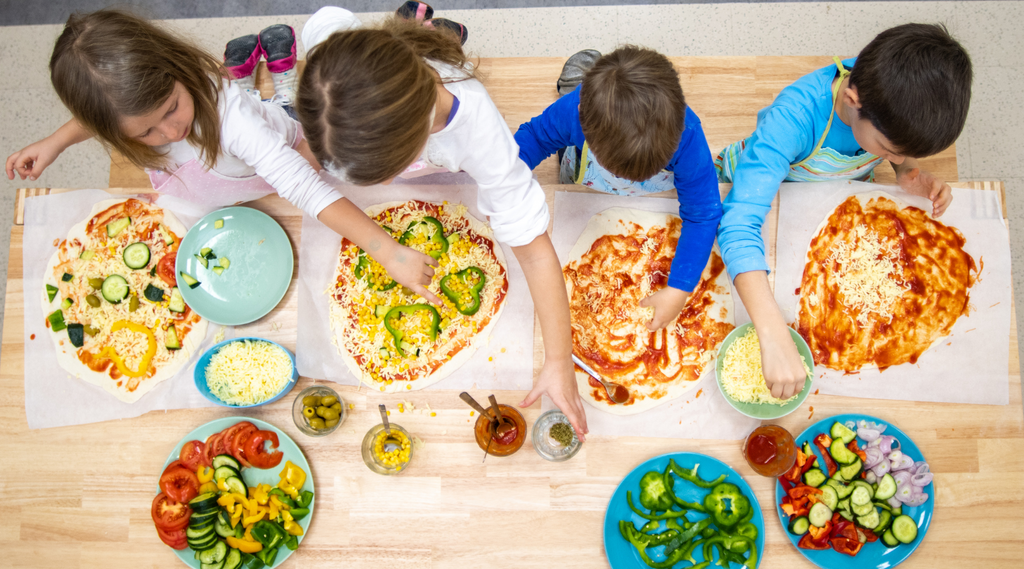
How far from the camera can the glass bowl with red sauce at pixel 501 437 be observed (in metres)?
1.63

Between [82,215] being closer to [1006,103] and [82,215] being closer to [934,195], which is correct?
[934,195]

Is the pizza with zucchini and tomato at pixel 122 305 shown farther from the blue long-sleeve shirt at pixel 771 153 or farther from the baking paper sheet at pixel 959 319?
the baking paper sheet at pixel 959 319

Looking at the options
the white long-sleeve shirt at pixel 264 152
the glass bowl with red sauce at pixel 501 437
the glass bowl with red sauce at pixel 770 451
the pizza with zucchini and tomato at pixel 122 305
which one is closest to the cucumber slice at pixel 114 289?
the pizza with zucchini and tomato at pixel 122 305

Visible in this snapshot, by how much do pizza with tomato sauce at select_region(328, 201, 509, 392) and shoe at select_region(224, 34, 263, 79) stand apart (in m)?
0.81

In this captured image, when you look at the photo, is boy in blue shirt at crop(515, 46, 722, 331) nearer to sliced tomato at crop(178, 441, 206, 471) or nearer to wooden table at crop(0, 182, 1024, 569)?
wooden table at crop(0, 182, 1024, 569)

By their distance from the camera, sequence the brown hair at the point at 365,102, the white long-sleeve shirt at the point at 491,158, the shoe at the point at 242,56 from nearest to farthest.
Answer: the brown hair at the point at 365,102 < the white long-sleeve shirt at the point at 491,158 < the shoe at the point at 242,56

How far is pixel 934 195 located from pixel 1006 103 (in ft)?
5.25

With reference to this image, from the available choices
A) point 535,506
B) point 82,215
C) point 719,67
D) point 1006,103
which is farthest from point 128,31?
point 1006,103

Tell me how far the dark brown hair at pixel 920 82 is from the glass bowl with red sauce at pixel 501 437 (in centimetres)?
132

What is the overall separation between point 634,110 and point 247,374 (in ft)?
4.58

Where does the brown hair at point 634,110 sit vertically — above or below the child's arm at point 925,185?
above

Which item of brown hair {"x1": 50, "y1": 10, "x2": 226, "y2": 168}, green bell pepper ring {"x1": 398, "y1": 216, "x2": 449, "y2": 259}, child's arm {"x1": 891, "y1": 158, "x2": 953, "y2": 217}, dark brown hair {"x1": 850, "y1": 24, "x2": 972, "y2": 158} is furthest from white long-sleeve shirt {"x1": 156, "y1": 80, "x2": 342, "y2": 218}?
child's arm {"x1": 891, "y1": 158, "x2": 953, "y2": 217}

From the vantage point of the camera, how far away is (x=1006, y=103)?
8.70 ft

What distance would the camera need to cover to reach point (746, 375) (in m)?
1.63
